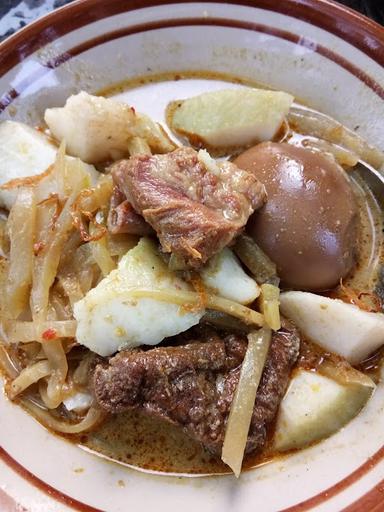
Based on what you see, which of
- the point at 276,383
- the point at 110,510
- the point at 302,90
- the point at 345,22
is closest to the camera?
the point at 110,510

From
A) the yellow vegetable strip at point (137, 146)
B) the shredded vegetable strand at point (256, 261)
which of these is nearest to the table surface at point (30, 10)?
the yellow vegetable strip at point (137, 146)

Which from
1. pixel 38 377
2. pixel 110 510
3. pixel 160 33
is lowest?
pixel 110 510

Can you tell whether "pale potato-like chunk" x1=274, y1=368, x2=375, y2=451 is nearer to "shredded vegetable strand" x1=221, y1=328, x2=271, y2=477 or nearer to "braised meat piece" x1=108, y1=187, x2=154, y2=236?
"shredded vegetable strand" x1=221, y1=328, x2=271, y2=477

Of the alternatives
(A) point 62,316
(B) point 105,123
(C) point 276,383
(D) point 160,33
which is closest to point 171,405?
(C) point 276,383

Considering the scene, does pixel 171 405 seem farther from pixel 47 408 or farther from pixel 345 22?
pixel 345 22

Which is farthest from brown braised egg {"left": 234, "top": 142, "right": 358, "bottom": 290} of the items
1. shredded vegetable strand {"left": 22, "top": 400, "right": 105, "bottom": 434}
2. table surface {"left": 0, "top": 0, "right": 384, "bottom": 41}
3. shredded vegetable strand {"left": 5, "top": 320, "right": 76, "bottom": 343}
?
table surface {"left": 0, "top": 0, "right": 384, "bottom": 41}

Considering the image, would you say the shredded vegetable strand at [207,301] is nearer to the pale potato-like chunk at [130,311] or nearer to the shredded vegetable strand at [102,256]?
the pale potato-like chunk at [130,311]
